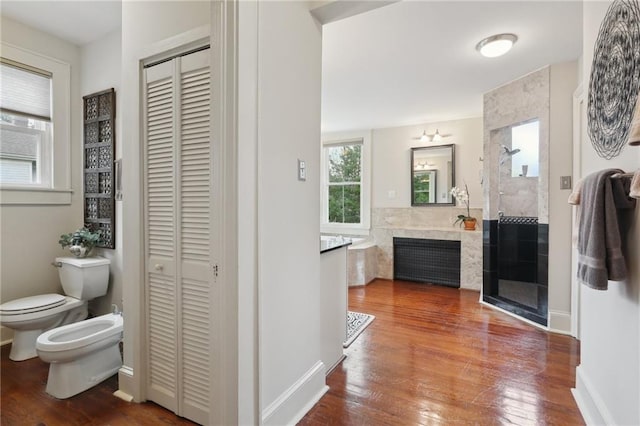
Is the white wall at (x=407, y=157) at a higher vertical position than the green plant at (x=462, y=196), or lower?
higher

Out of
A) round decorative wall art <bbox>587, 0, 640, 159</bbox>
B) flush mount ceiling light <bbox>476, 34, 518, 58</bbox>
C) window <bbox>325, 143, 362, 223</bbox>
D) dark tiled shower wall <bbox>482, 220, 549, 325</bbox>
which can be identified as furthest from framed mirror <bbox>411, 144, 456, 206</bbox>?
round decorative wall art <bbox>587, 0, 640, 159</bbox>

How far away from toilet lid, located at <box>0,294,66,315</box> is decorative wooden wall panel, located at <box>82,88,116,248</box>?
509mm

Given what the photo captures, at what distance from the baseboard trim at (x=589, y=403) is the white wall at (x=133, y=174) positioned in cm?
234

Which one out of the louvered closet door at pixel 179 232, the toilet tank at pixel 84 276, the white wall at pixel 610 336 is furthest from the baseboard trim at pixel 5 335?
the white wall at pixel 610 336

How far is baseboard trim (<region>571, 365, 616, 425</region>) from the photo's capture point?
1.43 m

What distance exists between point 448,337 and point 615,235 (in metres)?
1.70

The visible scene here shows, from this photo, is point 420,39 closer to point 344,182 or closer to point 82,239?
point 82,239

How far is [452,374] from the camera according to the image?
2066 millimetres

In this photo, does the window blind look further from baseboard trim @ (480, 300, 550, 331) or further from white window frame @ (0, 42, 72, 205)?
baseboard trim @ (480, 300, 550, 331)

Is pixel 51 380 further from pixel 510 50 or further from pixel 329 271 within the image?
pixel 510 50

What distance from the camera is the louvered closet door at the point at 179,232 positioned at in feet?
5.12

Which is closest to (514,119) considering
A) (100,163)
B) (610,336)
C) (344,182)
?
(610,336)

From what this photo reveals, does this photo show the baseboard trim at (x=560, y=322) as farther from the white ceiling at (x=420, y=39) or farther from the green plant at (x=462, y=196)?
the white ceiling at (x=420, y=39)

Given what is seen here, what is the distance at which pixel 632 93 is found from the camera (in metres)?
1.22
